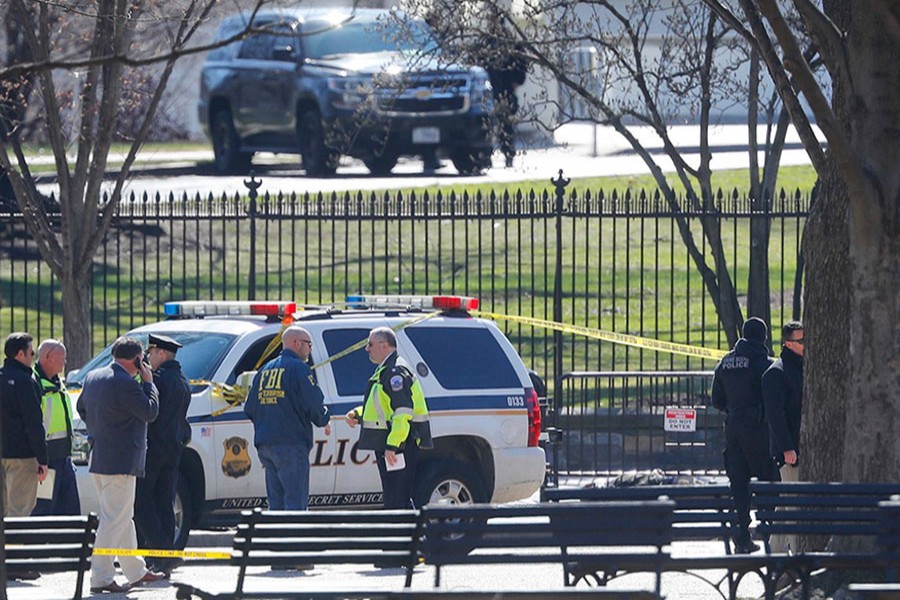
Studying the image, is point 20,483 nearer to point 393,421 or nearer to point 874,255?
point 393,421

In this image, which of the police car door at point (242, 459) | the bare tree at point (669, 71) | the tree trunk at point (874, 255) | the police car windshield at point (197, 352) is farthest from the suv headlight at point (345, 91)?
the tree trunk at point (874, 255)

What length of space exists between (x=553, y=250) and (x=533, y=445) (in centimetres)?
1081

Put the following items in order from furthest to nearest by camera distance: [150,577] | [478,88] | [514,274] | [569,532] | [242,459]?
[478,88] < [514,274] < [242,459] < [150,577] < [569,532]

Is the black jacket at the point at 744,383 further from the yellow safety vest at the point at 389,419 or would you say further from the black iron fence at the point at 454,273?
the black iron fence at the point at 454,273

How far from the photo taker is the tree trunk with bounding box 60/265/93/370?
1438 centimetres

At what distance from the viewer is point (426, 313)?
40.7 feet

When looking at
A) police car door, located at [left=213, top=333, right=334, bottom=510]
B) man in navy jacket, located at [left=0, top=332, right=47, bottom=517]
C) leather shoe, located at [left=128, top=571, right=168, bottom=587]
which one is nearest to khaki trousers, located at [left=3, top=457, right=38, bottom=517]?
man in navy jacket, located at [left=0, top=332, right=47, bottom=517]

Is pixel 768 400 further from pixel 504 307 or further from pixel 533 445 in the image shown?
pixel 504 307

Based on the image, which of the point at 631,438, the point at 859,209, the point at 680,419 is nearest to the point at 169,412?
the point at 859,209

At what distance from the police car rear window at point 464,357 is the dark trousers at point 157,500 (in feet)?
7.70

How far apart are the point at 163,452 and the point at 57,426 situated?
32.5 inches

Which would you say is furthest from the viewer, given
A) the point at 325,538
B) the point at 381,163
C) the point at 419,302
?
the point at 381,163

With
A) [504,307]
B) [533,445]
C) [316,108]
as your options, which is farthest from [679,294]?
[533,445]

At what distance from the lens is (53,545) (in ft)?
28.0
